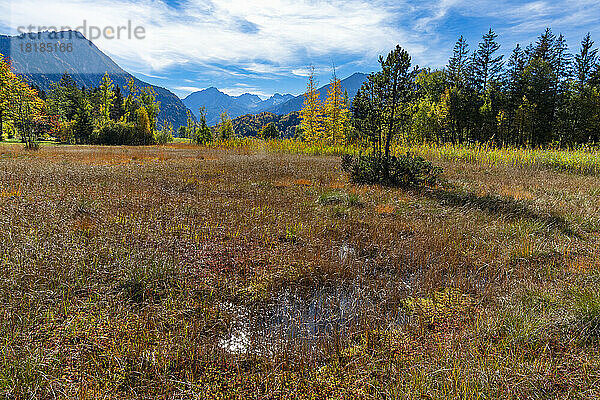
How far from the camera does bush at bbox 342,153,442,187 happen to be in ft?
30.2

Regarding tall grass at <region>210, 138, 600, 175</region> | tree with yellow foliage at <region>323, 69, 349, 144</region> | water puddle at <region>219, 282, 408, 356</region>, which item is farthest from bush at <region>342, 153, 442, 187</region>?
tree with yellow foliage at <region>323, 69, 349, 144</region>

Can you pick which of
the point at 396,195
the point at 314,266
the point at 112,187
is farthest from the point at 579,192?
the point at 112,187

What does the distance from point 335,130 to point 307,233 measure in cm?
2255

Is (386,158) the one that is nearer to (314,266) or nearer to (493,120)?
(314,266)

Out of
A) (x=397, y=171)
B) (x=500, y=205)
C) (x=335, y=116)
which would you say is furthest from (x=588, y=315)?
(x=335, y=116)

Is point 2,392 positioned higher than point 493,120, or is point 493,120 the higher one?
point 493,120

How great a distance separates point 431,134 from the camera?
3744 cm

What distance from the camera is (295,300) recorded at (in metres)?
3.37

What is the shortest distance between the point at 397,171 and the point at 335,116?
716 inches

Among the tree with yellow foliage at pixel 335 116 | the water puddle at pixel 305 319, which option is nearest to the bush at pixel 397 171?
the water puddle at pixel 305 319

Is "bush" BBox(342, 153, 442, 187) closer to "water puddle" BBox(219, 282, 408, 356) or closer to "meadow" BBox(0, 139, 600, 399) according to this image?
"meadow" BBox(0, 139, 600, 399)

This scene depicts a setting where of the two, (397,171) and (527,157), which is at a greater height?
(527,157)

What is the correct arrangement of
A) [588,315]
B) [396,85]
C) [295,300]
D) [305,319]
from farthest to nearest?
[396,85], [295,300], [305,319], [588,315]

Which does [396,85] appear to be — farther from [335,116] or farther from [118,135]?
[118,135]
